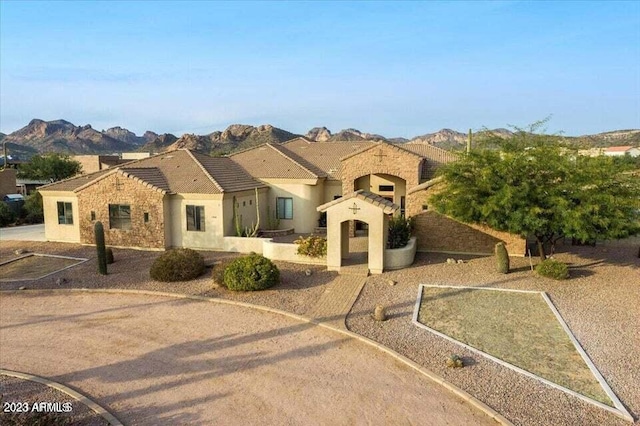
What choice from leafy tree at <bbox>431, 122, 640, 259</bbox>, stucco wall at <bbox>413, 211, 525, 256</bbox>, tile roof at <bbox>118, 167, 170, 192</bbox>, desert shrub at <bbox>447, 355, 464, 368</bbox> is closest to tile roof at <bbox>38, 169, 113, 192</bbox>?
tile roof at <bbox>118, 167, 170, 192</bbox>

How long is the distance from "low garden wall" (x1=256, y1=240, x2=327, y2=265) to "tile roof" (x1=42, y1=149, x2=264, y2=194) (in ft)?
17.0

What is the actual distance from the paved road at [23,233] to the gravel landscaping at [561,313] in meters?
25.1

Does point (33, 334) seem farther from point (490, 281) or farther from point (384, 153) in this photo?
point (384, 153)

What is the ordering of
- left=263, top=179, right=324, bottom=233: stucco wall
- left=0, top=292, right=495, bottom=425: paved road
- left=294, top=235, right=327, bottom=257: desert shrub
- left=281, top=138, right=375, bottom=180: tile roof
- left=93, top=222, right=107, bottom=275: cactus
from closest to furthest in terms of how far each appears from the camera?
left=0, top=292, right=495, bottom=425: paved road → left=93, top=222, right=107, bottom=275: cactus → left=294, top=235, right=327, bottom=257: desert shrub → left=263, top=179, right=324, bottom=233: stucco wall → left=281, top=138, right=375, bottom=180: tile roof

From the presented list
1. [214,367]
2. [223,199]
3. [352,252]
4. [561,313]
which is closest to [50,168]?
[223,199]

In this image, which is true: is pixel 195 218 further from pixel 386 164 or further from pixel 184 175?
pixel 386 164

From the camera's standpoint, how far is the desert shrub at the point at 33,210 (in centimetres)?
3919

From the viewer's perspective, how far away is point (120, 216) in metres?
26.8

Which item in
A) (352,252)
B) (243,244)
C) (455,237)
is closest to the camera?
(352,252)

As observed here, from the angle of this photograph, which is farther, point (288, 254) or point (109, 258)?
point (109, 258)

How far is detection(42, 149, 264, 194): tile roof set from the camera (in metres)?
26.3

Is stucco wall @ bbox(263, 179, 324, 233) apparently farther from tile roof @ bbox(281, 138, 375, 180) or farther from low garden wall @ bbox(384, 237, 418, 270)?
low garden wall @ bbox(384, 237, 418, 270)

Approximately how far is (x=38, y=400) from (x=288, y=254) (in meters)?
13.2

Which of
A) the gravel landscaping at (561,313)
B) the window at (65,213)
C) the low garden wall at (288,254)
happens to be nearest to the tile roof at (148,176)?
the window at (65,213)
